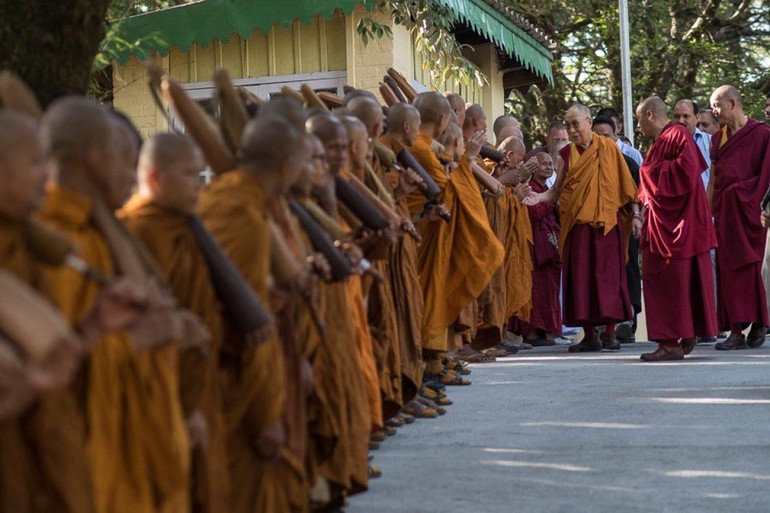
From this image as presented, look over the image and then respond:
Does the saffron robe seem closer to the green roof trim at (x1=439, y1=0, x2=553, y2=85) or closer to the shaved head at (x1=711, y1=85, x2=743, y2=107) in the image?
the shaved head at (x1=711, y1=85, x2=743, y2=107)

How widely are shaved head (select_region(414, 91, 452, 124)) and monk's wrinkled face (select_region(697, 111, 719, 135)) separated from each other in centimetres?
648

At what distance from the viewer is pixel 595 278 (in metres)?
13.3

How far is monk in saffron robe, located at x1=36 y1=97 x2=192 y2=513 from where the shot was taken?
372 cm

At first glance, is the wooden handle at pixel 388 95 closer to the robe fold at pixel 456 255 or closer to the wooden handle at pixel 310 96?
the robe fold at pixel 456 255

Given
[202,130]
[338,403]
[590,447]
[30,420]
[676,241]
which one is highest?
[202,130]

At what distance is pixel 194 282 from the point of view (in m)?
4.37

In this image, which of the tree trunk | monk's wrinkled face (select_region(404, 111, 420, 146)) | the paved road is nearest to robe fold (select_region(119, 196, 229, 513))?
the paved road

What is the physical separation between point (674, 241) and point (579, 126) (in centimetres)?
171

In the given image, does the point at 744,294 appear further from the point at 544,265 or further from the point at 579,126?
the point at 544,265

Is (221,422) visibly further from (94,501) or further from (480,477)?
(480,477)

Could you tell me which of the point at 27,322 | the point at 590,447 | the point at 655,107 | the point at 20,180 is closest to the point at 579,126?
the point at 655,107

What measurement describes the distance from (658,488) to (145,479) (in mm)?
3353

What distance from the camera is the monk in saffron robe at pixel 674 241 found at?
39.4ft

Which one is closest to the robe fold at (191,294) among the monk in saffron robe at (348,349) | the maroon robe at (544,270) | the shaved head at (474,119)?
the monk in saffron robe at (348,349)
